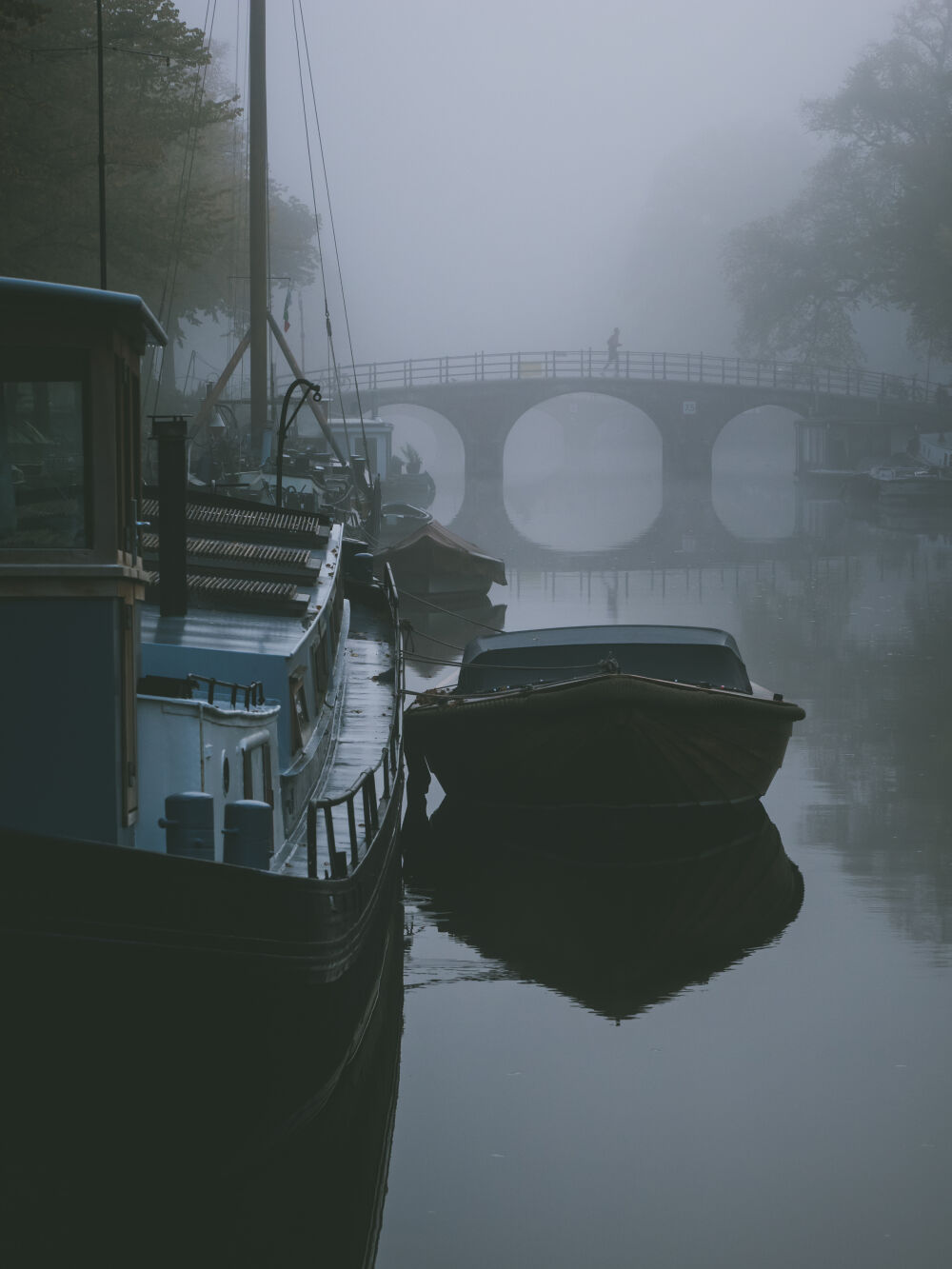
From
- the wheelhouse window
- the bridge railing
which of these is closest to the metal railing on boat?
the wheelhouse window

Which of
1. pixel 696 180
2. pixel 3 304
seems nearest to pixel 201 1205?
pixel 3 304

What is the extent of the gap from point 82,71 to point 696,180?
62964mm

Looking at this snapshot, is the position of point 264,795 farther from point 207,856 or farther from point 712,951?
point 712,951

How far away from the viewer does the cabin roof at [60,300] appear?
5309 millimetres

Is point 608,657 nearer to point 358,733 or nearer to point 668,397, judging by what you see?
point 358,733

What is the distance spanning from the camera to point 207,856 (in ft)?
18.6

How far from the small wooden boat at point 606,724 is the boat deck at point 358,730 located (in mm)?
421

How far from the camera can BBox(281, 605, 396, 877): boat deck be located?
25.6 feet

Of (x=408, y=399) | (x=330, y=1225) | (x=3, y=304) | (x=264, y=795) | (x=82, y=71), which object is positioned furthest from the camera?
(x=408, y=399)

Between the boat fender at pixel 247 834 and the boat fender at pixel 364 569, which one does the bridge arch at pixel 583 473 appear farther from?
the boat fender at pixel 247 834

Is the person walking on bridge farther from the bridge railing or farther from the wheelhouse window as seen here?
the wheelhouse window

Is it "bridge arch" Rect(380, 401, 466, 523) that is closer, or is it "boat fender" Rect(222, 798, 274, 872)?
"boat fender" Rect(222, 798, 274, 872)

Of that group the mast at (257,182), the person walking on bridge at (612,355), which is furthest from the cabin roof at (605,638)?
the person walking on bridge at (612,355)

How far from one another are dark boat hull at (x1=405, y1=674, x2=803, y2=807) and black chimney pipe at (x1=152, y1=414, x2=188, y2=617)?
8.72 feet
